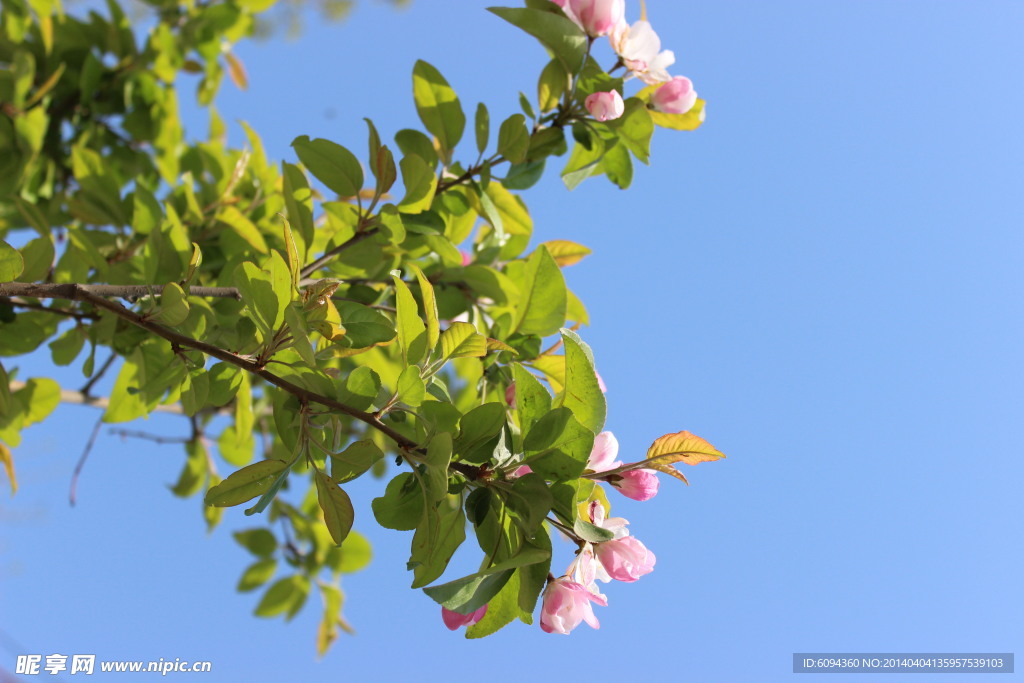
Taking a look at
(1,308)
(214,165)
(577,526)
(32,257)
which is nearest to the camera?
(577,526)

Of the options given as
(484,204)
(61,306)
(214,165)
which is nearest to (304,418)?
(484,204)

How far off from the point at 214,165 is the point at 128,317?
777 mm

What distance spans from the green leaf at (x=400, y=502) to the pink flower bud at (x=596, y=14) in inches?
23.4

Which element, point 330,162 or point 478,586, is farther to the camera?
point 330,162

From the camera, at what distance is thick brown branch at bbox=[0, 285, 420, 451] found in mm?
701

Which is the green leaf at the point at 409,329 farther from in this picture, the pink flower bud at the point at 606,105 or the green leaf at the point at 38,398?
the green leaf at the point at 38,398

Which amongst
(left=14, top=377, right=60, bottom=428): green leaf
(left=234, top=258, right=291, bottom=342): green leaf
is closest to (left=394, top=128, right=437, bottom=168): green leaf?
(left=234, top=258, right=291, bottom=342): green leaf

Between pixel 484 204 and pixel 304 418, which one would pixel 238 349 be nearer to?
pixel 304 418

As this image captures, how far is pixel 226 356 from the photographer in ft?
2.58

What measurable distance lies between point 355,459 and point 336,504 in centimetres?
6

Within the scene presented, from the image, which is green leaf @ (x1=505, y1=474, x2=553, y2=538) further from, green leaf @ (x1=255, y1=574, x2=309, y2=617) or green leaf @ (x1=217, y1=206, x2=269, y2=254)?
green leaf @ (x1=255, y1=574, x2=309, y2=617)

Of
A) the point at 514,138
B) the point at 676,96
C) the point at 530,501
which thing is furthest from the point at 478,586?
the point at 676,96

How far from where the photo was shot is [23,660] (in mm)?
1691

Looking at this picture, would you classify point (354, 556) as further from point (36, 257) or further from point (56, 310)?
point (36, 257)
